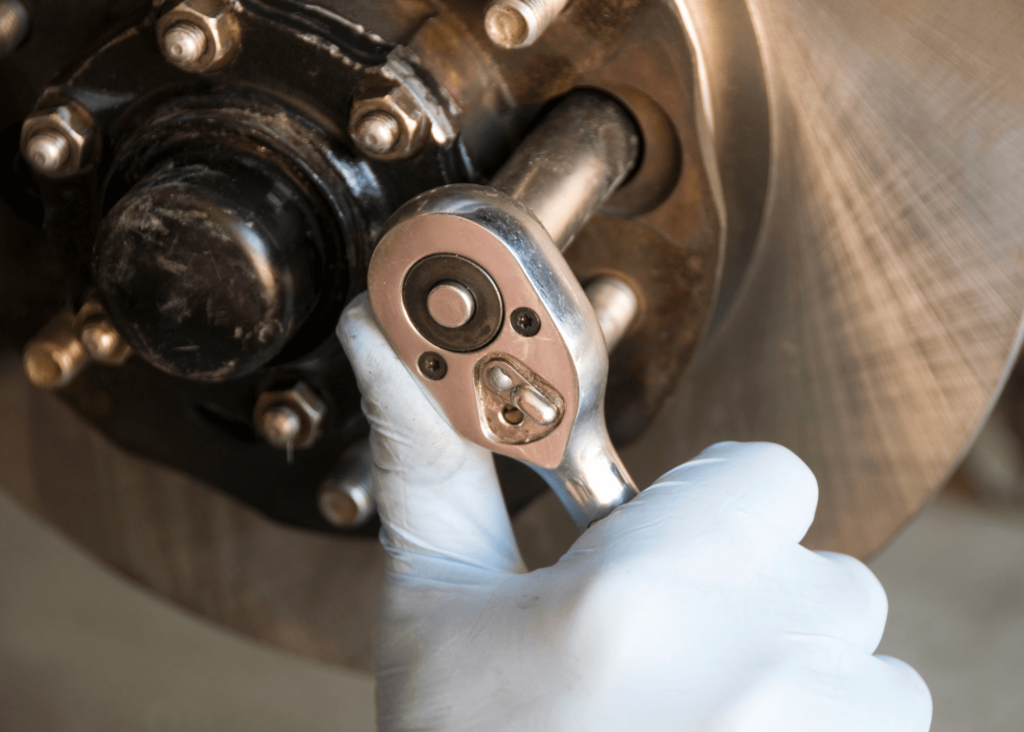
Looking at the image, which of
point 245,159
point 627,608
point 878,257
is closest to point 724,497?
point 627,608

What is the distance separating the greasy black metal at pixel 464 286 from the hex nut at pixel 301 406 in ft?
0.52

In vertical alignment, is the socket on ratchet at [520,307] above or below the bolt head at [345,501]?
above

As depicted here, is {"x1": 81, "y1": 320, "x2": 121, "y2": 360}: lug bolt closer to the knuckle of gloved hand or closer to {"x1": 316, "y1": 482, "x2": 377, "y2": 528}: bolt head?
{"x1": 316, "y1": 482, "x2": 377, "y2": 528}: bolt head

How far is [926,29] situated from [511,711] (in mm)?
397

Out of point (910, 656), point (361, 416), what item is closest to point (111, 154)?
point (361, 416)

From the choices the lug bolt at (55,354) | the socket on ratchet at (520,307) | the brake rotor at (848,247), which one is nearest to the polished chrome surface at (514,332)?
the socket on ratchet at (520,307)

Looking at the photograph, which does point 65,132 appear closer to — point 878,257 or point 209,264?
point 209,264

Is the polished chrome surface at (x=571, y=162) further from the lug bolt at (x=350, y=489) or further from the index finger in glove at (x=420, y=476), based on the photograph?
the lug bolt at (x=350, y=489)

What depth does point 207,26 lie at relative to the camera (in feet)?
1.40

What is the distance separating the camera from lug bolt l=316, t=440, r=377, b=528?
0.54 m

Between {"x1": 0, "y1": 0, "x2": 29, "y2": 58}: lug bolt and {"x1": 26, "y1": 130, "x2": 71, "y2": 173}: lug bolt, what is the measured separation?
0.09 meters

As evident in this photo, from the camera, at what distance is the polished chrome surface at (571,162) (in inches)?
16.4

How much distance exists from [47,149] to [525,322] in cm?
28

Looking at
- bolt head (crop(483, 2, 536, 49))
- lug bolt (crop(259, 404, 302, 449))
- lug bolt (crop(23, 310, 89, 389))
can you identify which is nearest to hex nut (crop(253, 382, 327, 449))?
lug bolt (crop(259, 404, 302, 449))
